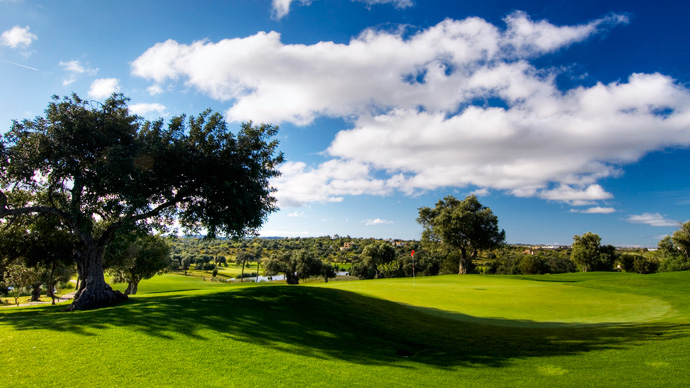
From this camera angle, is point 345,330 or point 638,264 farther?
point 638,264

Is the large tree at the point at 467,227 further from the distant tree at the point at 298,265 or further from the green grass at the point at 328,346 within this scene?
the green grass at the point at 328,346

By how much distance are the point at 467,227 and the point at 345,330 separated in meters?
45.6

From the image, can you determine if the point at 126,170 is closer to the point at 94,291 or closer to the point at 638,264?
the point at 94,291

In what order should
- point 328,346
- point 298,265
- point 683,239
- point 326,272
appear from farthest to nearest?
point 326,272, point 298,265, point 683,239, point 328,346

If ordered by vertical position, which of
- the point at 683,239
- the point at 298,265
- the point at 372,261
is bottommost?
the point at 298,265

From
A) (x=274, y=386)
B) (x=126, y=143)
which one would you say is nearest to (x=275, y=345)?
(x=274, y=386)

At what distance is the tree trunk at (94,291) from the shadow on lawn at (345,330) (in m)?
5.91

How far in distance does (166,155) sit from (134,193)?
282cm

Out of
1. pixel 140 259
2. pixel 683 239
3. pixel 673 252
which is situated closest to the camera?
pixel 140 259

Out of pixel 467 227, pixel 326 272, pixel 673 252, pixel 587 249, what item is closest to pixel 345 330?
pixel 467 227

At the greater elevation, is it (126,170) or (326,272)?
(126,170)

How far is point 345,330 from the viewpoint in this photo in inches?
525

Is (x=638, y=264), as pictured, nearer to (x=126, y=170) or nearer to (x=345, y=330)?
(x=345, y=330)

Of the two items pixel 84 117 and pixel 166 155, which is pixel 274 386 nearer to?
pixel 166 155
